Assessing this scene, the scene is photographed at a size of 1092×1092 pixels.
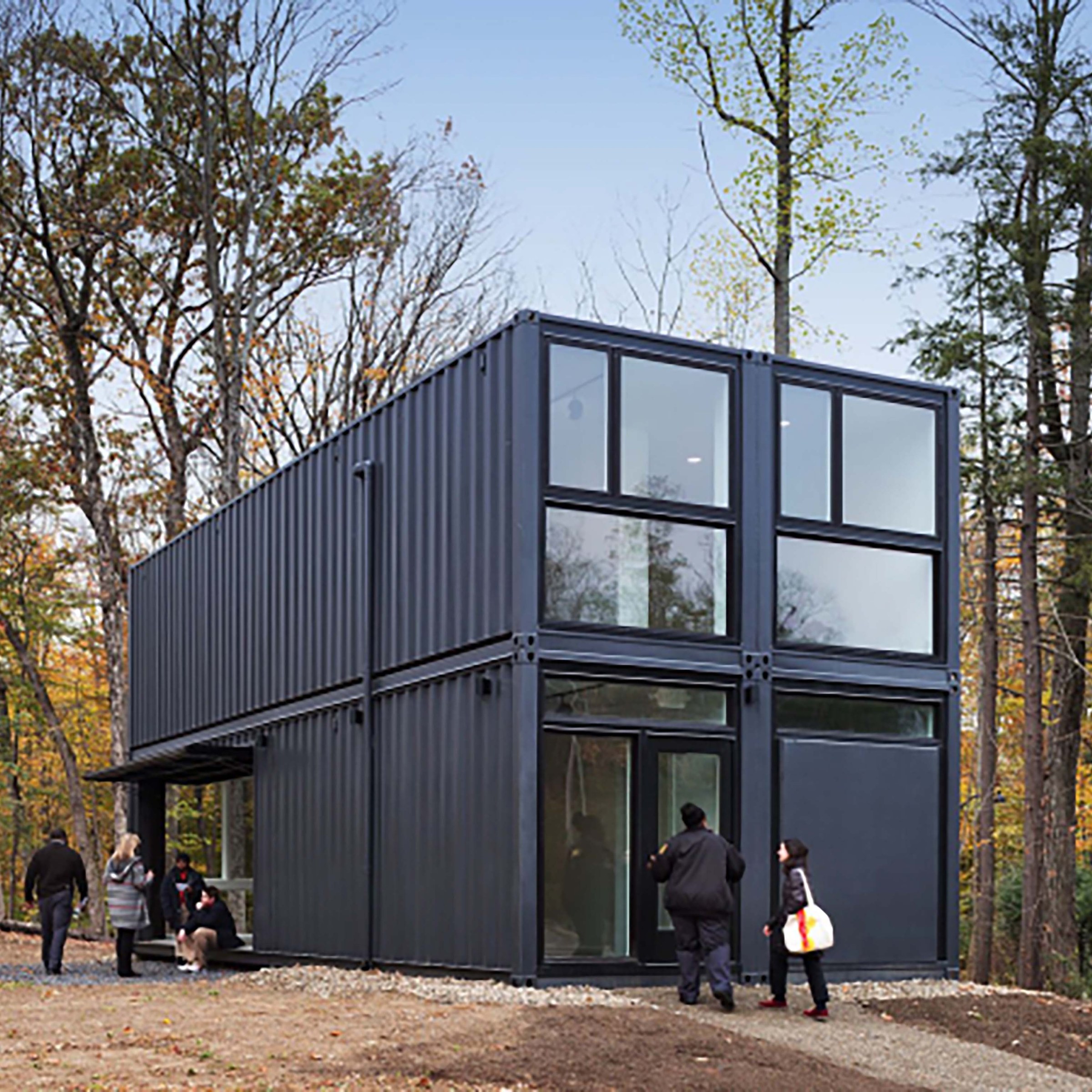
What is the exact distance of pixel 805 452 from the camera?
16.1m

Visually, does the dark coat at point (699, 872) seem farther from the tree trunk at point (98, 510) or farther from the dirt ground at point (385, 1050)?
the tree trunk at point (98, 510)

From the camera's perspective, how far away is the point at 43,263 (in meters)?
→ 31.0

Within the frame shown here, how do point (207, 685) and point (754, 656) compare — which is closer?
point (754, 656)

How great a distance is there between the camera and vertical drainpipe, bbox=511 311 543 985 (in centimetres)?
1384

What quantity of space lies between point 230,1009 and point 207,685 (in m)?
11.3

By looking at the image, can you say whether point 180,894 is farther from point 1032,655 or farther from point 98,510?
point 1032,655

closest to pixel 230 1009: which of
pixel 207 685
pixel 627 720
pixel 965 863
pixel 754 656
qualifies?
pixel 627 720

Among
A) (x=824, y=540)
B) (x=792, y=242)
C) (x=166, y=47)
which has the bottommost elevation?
(x=824, y=540)

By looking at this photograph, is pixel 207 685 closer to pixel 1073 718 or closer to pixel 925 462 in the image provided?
pixel 925 462

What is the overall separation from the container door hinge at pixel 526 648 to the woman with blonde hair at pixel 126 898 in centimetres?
661

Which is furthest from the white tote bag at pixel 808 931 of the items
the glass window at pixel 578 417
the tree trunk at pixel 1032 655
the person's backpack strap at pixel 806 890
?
the tree trunk at pixel 1032 655

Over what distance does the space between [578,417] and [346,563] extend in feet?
14.2

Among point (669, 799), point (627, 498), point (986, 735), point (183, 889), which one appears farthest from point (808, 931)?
point (986, 735)

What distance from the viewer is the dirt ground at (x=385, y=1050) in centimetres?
975
